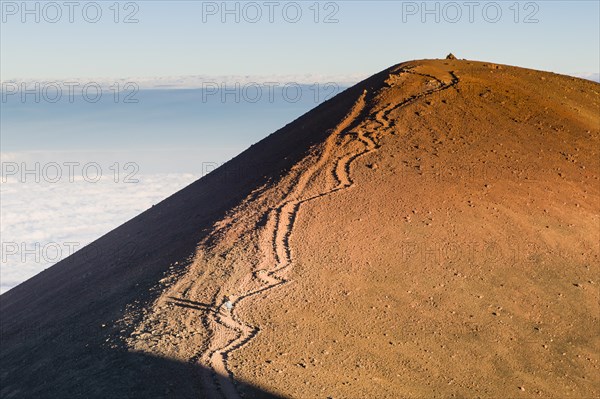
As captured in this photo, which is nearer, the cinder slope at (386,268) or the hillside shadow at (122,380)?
Result: the hillside shadow at (122,380)

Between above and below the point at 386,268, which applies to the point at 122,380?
below

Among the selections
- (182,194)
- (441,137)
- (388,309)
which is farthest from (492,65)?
(388,309)

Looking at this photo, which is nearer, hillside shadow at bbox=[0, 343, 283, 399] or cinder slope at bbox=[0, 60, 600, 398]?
hillside shadow at bbox=[0, 343, 283, 399]

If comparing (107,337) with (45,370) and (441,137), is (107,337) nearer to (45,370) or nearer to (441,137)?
(45,370)

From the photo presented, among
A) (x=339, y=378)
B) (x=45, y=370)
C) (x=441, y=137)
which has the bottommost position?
(x=45, y=370)

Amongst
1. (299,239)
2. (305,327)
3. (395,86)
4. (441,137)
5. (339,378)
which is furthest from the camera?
(395,86)
